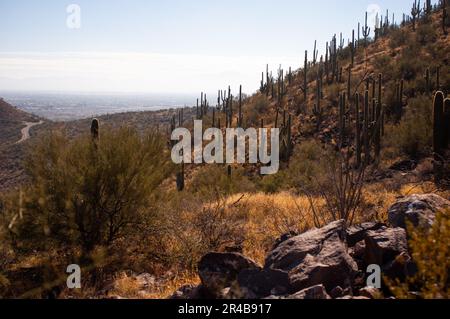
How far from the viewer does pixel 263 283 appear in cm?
→ 457

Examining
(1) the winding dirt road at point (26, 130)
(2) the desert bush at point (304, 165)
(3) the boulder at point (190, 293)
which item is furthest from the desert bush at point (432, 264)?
(1) the winding dirt road at point (26, 130)

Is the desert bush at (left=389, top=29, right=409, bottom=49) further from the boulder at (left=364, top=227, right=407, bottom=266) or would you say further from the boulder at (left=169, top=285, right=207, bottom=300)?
the boulder at (left=169, top=285, right=207, bottom=300)

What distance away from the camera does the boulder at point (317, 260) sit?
15.0ft

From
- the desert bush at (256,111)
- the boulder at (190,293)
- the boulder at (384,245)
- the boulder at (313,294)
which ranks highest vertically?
the desert bush at (256,111)

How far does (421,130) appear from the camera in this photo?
68.4 ft

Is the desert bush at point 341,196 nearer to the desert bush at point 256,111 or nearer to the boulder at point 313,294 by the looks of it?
the boulder at point 313,294

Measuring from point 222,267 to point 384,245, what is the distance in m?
1.98

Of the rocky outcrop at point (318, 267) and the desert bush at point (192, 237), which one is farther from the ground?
the rocky outcrop at point (318, 267)

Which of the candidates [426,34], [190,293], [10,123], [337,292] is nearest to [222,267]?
[190,293]

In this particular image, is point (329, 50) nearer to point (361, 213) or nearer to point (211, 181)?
point (211, 181)

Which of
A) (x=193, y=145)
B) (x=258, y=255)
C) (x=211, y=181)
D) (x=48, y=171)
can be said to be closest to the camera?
(x=258, y=255)

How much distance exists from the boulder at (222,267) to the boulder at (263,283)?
0.37m

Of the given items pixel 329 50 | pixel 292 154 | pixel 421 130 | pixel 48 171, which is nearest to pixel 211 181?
pixel 292 154
